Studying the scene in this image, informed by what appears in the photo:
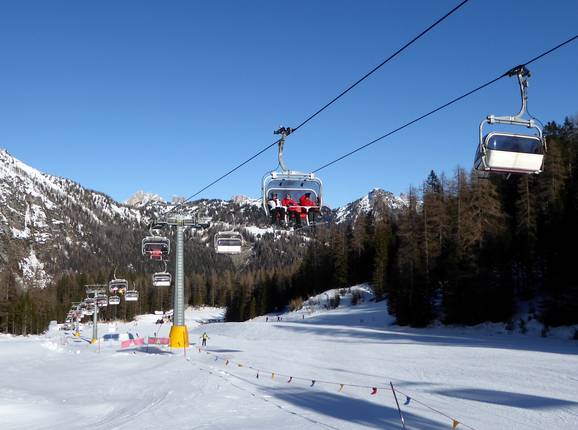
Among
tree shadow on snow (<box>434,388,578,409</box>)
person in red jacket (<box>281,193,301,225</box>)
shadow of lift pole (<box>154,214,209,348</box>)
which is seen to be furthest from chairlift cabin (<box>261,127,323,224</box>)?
shadow of lift pole (<box>154,214,209,348</box>)

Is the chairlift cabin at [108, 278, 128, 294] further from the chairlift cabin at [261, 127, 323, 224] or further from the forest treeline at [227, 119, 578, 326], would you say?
the chairlift cabin at [261, 127, 323, 224]

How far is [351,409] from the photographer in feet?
40.8

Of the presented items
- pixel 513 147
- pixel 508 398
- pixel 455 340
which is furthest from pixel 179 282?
pixel 513 147

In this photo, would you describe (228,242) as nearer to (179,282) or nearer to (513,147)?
(179,282)

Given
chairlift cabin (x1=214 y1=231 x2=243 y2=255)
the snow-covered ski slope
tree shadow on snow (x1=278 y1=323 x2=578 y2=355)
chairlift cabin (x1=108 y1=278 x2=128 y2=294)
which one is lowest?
tree shadow on snow (x1=278 y1=323 x2=578 y2=355)

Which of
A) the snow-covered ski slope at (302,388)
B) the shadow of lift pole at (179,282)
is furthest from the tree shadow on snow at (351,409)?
the shadow of lift pole at (179,282)

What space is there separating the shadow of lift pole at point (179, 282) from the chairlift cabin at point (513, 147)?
22.2 metres

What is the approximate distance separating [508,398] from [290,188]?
26.6ft

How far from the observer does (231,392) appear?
15.0 metres

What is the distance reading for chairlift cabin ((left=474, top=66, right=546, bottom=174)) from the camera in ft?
29.7

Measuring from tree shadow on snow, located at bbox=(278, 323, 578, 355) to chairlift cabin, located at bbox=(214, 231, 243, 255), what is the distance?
1391cm

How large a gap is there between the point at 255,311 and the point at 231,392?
284 feet

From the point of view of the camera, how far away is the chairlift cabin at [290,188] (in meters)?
13.6

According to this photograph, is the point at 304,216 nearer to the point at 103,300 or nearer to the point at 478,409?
the point at 478,409
